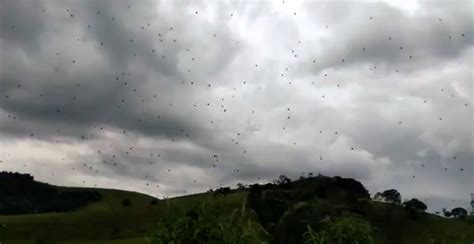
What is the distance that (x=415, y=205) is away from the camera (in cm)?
18138

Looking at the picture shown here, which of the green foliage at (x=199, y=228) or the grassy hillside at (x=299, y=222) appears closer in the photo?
the green foliage at (x=199, y=228)

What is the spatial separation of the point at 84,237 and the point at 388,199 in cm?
7402

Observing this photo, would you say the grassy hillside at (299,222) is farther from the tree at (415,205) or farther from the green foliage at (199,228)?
the green foliage at (199,228)

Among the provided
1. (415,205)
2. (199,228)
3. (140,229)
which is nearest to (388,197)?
(415,205)

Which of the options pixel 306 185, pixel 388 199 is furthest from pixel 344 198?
pixel 388 199

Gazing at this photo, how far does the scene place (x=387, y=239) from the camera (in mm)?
150625

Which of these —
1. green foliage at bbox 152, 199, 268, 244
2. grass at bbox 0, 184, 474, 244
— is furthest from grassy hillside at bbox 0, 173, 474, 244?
green foliage at bbox 152, 199, 268, 244

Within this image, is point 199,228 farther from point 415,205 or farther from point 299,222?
point 415,205

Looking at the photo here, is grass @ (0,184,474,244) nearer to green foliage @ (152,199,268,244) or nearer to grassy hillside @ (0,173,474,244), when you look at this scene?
grassy hillside @ (0,173,474,244)

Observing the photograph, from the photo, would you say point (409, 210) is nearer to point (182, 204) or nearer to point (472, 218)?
point (472, 218)

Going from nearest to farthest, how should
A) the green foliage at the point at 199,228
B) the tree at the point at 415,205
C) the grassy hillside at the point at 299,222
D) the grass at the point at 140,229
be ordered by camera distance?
the green foliage at the point at 199,228 → the grassy hillside at the point at 299,222 → the grass at the point at 140,229 → the tree at the point at 415,205

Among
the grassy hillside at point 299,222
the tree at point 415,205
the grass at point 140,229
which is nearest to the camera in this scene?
the grassy hillside at point 299,222

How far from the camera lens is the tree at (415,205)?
581 ft

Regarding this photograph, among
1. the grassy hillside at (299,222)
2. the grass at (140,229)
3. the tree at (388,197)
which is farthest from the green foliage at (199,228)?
the tree at (388,197)
